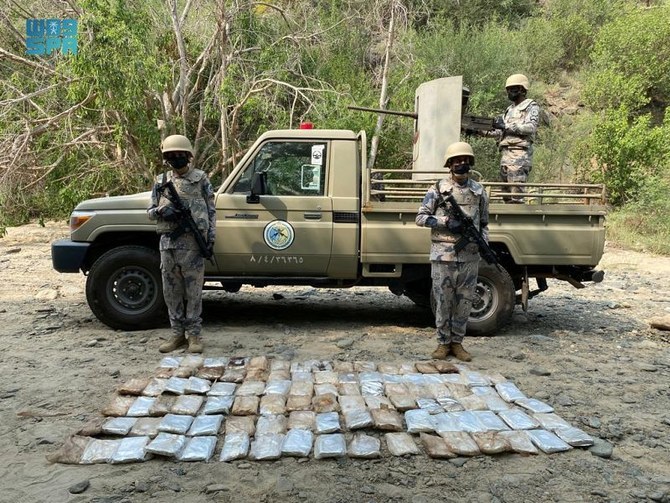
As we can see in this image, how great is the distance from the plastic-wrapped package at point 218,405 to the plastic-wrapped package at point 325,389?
1.89 ft

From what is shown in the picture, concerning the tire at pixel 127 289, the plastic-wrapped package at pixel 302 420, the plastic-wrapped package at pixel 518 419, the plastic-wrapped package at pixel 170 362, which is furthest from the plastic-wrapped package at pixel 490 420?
the tire at pixel 127 289

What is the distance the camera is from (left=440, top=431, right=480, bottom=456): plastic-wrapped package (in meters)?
3.03

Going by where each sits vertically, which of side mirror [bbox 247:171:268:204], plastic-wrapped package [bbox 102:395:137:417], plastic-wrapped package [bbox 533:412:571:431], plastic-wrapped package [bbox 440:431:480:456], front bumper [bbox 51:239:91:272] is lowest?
plastic-wrapped package [bbox 440:431:480:456]

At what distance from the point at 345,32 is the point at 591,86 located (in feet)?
32.7

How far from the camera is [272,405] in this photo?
3.60 meters

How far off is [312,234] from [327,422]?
2.25 metres

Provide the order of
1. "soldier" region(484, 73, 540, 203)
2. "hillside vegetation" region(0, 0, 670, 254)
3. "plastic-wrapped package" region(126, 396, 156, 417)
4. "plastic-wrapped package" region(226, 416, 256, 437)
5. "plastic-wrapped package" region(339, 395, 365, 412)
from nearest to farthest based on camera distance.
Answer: "plastic-wrapped package" region(226, 416, 256, 437) < "plastic-wrapped package" region(126, 396, 156, 417) < "plastic-wrapped package" region(339, 395, 365, 412) < "soldier" region(484, 73, 540, 203) < "hillside vegetation" region(0, 0, 670, 254)

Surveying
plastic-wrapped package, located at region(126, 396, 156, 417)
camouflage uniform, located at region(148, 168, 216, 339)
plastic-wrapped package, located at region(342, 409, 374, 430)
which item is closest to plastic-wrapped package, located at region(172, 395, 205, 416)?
plastic-wrapped package, located at region(126, 396, 156, 417)

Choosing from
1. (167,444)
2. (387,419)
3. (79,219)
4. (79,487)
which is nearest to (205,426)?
(167,444)

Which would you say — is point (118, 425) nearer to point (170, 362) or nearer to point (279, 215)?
point (170, 362)

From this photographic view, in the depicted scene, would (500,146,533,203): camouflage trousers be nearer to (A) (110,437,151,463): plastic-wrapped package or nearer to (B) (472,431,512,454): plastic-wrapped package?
(B) (472,431,512,454): plastic-wrapped package

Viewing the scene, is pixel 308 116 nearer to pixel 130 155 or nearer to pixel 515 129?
pixel 130 155

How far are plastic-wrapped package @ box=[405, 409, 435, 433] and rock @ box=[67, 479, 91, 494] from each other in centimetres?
172

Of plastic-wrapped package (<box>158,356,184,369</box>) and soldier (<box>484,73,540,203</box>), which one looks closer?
plastic-wrapped package (<box>158,356,184,369</box>)
